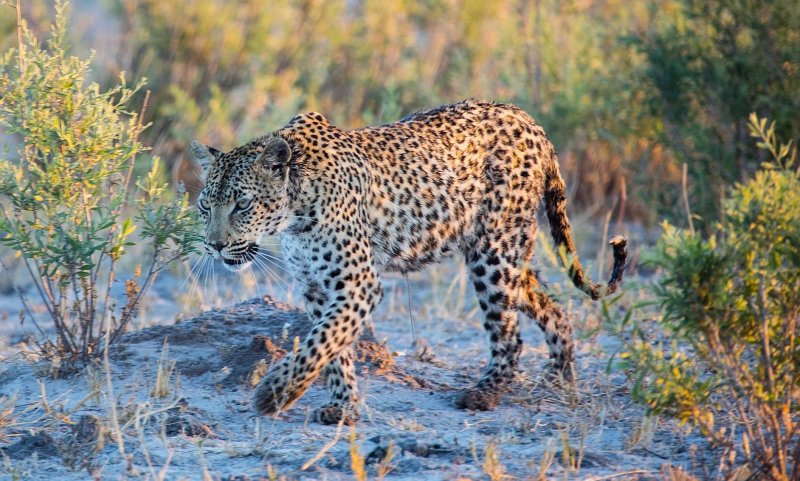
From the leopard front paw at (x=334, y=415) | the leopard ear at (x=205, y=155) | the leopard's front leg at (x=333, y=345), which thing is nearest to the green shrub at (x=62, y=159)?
the leopard ear at (x=205, y=155)

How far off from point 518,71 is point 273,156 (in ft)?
24.9

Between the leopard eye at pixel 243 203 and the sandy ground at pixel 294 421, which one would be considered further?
the leopard eye at pixel 243 203

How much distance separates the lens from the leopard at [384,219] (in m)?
5.75

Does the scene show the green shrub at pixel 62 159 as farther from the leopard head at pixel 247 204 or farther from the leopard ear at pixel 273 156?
the leopard ear at pixel 273 156

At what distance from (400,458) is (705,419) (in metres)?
1.36

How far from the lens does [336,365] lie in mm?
5973

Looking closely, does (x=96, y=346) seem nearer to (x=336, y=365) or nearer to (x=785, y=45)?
(x=336, y=365)

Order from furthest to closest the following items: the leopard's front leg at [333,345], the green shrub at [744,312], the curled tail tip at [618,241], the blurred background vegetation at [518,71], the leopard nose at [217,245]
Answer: the blurred background vegetation at [518,71] < the curled tail tip at [618,241] < the leopard nose at [217,245] < the leopard's front leg at [333,345] < the green shrub at [744,312]

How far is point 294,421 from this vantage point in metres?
5.81

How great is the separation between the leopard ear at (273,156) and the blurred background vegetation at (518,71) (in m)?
2.80

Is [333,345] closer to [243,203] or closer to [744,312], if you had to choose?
[243,203]

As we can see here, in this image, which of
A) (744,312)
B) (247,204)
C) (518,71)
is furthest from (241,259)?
(518,71)

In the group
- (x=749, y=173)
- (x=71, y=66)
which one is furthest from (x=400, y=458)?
(x=749, y=173)

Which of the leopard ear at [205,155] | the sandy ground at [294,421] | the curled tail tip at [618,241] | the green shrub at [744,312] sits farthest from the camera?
the leopard ear at [205,155]
